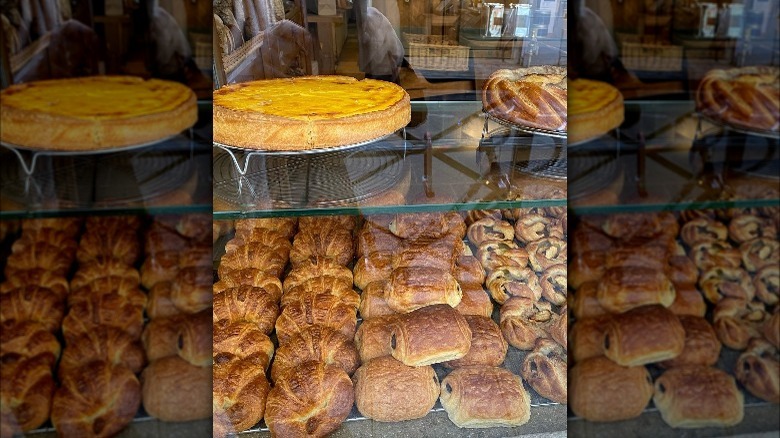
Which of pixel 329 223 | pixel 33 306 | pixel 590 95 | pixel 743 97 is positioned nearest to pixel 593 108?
pixel 590 95

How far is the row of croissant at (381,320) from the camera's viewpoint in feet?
4.06

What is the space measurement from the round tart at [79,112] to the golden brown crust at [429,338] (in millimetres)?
902

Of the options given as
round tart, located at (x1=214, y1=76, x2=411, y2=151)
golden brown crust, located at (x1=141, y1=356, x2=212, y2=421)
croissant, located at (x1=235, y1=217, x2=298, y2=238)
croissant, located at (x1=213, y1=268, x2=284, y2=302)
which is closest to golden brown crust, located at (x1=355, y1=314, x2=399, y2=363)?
croissant, located at (x1=213, y1=268, x2=284, y2=302)

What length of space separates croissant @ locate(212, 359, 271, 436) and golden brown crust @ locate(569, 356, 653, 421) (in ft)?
2.58

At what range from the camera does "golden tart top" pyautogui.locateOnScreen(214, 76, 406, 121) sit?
3.59 ft

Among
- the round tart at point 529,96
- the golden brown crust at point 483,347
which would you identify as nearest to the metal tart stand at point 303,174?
the round tart at point 529,96

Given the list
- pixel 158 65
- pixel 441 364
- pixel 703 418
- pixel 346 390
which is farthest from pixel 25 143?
pixel 441 364

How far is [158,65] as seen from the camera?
0.49 meters

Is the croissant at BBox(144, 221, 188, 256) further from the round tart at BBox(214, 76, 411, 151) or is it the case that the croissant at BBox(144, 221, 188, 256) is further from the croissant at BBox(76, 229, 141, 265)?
the round tart at BBox(214, 76, 411, 151)

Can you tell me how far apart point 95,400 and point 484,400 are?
0.87 meters

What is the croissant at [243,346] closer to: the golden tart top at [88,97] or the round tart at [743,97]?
the golden tart top at [88,97]

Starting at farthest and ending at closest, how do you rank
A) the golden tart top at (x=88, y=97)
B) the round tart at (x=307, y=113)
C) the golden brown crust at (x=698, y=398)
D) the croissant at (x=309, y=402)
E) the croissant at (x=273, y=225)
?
1. the croissant at (x=273, y=225)
2. the croissant at (x=309, y=402)
3. the round tart at (x=307, y=113)
4. the golden brown crust at (x=698, y=398)
5. the golden tart top at (x=88, y=97)

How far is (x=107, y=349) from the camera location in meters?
0.52

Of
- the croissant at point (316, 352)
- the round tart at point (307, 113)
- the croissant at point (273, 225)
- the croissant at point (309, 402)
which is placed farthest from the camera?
the croissant at point (273, 225)
